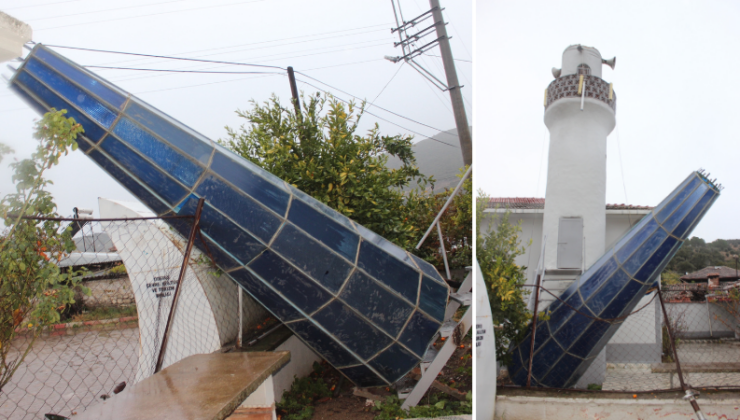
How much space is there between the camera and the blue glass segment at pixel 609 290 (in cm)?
286

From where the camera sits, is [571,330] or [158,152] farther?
[571,330]

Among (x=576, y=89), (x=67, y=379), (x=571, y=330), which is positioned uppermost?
(x=576, y=89)

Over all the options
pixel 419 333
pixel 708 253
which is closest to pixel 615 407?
pixel 419 333

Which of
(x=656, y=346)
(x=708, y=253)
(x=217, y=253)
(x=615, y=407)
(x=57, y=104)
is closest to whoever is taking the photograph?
(x=57, y=104)

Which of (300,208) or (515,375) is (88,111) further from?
(515,375)

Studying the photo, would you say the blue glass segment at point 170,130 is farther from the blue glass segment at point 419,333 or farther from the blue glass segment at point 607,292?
the blue glass segment at point 607,292

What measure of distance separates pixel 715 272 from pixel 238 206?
24.2 ft

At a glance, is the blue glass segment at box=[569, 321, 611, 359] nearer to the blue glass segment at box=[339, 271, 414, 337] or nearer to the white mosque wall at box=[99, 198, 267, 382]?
the blue glass segment at box=[339, 271, 414, 337]

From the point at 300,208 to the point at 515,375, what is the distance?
7.04 ft

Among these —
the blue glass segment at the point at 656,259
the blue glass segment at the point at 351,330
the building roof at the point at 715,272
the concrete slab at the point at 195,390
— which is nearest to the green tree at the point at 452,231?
the blue glass segment at the point at 656,259

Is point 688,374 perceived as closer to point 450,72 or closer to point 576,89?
point 576,89

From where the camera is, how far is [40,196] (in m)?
1.67

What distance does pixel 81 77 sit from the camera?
195 cm

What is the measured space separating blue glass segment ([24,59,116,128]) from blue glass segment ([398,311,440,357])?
1.84 m
